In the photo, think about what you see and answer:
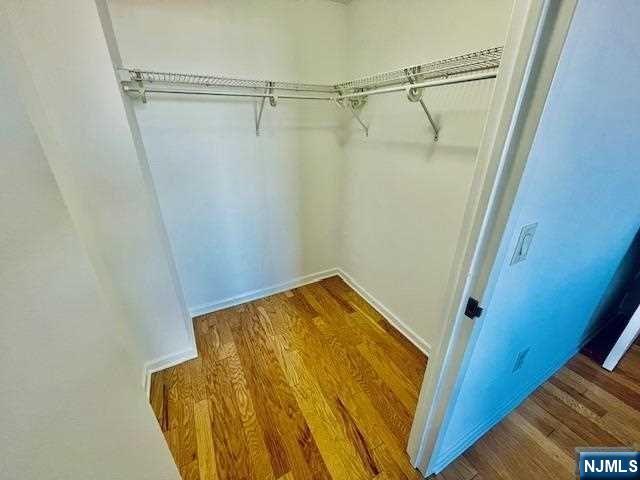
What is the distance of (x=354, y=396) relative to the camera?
143 centimetres

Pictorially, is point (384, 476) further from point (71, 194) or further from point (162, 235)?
point (71, 194)

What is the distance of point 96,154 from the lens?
1131 millimetres

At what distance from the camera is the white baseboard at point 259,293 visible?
2.05 meters

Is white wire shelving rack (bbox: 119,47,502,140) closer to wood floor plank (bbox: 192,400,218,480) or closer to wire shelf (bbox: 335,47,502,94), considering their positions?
wire shelf (bbox: 335,47,502,94)

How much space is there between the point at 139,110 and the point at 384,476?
7.30 ft

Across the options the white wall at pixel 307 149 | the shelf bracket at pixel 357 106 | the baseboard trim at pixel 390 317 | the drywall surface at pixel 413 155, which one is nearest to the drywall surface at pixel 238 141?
the white wall at pixel 307 149

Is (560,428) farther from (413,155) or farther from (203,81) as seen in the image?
(203,81)

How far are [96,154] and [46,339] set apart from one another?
1072 mm

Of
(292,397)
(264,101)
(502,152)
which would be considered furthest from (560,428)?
(264,101)

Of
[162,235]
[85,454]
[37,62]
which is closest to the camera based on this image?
[85,454]

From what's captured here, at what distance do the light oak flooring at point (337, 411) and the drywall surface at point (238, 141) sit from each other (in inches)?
23.1

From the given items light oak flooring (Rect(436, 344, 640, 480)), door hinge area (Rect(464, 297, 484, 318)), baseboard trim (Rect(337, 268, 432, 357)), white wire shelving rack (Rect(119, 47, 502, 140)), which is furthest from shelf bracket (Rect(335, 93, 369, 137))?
light oak flooring (Rect(436, 344, 640, 480))

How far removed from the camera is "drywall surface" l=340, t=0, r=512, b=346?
1168 mm

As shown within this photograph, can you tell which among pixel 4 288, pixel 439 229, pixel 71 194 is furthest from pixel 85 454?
pixel 439 229
